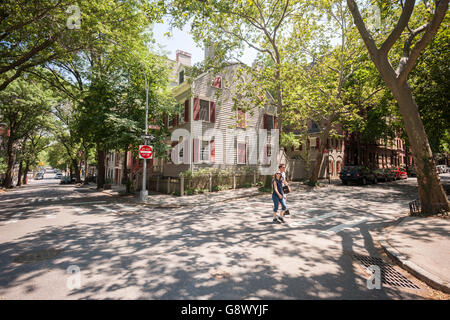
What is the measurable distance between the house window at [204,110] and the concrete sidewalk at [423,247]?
1635 centimetres

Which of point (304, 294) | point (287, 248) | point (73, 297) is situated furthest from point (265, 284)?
point (73, 297)

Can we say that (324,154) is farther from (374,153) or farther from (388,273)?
(388,273)

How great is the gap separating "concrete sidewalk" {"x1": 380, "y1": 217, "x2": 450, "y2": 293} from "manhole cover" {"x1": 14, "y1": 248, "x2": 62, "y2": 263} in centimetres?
756

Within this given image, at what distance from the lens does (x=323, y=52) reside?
17.7 meters

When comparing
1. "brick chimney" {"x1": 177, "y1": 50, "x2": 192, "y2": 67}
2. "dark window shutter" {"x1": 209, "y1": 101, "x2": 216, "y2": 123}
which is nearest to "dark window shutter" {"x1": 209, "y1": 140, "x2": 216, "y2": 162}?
"dark window shutter" {"x1": 209, "y1": 101, "x2": 216, "y2": 123}

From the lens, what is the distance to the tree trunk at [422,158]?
8000 millimetres

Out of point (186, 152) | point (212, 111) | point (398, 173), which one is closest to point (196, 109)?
point (212, 111)

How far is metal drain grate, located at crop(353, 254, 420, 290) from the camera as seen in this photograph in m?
3.83

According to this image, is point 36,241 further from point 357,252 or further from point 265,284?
point 357,252

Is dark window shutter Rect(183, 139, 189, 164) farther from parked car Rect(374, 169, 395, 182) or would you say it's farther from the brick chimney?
parked car Rect(374, 169, 395, 182)

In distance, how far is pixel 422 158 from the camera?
816 cm

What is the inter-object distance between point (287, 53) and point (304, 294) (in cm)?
1779

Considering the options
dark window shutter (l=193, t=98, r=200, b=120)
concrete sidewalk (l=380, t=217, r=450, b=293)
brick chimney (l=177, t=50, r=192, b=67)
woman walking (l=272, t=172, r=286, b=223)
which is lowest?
concrete sidewalk (l=380, t=217, r=450, b=293)

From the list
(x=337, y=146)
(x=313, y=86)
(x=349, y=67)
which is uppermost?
(x=349, y=67)
